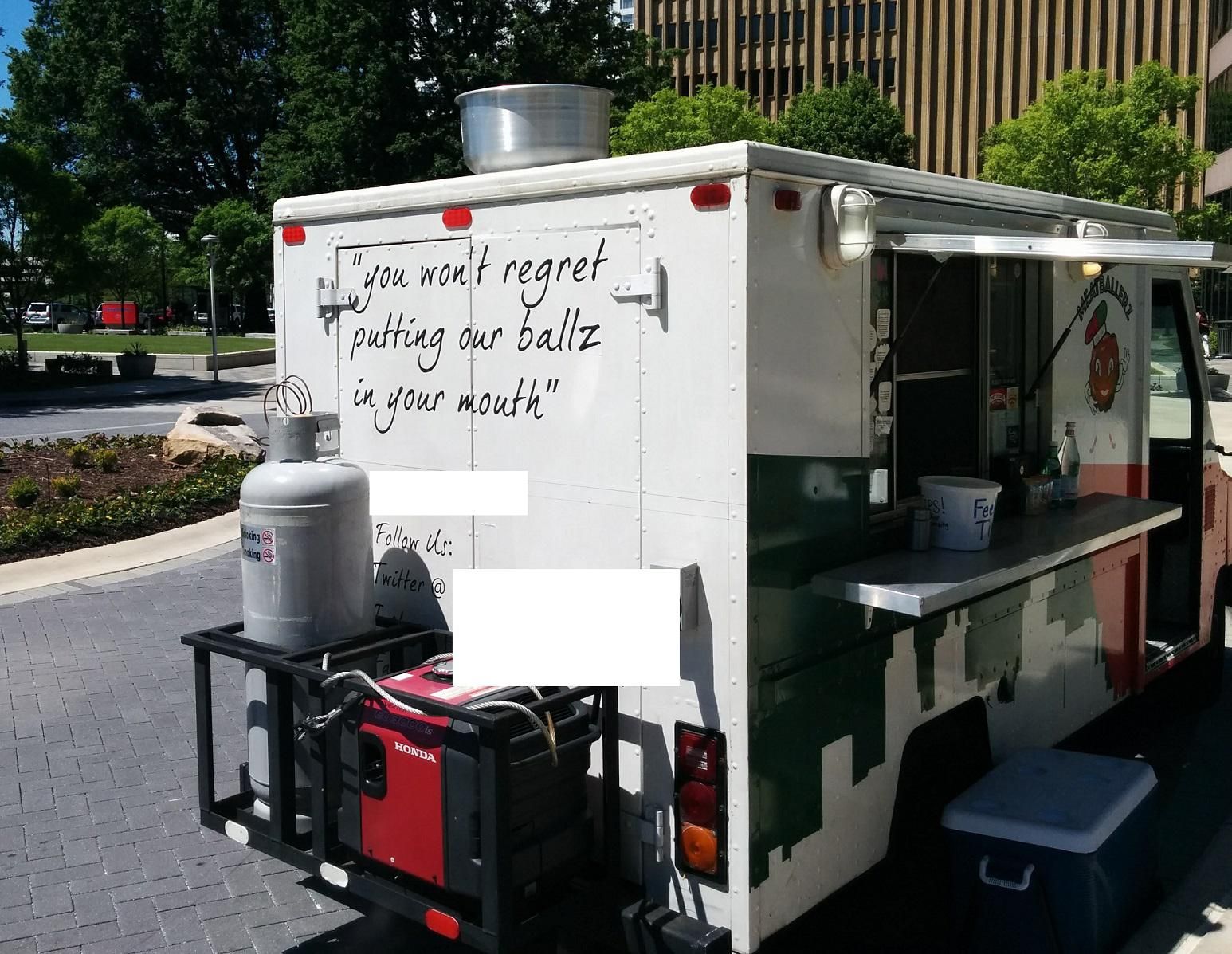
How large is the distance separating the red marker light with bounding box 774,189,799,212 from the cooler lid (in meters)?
2.07

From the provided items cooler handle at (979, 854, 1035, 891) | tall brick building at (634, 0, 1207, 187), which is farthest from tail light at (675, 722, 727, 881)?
tall brick building at (634, 0, 1207, 187)

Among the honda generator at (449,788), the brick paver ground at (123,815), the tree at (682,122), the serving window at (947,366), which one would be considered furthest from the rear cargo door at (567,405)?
the tree at (682,122)

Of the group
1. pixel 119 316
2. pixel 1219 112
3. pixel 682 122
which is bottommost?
pixel 119 316

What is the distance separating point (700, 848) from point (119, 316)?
6053 cm

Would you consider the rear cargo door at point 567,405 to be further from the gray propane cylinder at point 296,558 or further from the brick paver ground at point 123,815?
the brick paver ground at point 123,815

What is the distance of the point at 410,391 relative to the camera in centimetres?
427

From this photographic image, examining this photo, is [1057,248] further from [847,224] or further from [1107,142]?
[1107,142]

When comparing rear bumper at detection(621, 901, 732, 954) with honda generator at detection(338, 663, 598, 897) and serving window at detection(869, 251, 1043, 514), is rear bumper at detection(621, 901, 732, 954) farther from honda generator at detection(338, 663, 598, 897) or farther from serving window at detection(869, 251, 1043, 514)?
serving window at detection(869, 251, 1043, 514)

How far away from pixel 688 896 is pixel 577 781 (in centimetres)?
45

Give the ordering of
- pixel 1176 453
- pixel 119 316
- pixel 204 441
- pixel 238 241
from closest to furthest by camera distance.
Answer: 1. pixel 1176 453
2. pixel 204 441
3. pixel 238 241
4. pixel 119 316

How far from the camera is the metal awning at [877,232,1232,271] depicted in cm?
362

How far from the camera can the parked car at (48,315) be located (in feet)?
188

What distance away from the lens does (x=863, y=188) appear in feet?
11.8

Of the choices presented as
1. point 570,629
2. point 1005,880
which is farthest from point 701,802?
point 1005,880
